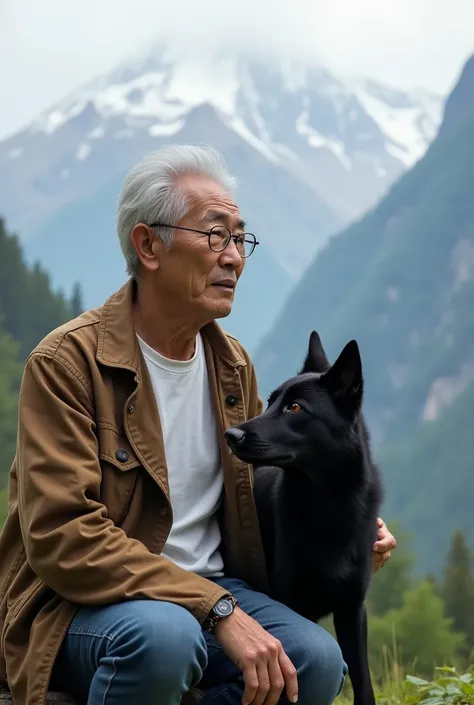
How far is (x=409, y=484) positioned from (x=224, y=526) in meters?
94.6

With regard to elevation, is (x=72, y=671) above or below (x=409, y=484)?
above

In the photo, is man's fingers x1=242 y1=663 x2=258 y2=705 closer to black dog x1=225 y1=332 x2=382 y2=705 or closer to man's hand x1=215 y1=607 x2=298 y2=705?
man's hand x1=215 y1=607 x2=298 y2=705

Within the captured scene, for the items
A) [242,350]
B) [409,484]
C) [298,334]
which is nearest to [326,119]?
[298,334]

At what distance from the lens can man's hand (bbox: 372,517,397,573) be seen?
3201mm

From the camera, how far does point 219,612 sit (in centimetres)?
246

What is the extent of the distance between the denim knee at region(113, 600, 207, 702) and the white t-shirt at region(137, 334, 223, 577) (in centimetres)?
37

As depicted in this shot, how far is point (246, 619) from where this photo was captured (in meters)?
2.49

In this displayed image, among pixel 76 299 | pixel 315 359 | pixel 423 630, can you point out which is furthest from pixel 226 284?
pixel 76 299

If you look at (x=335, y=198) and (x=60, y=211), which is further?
(x=335, y=198)

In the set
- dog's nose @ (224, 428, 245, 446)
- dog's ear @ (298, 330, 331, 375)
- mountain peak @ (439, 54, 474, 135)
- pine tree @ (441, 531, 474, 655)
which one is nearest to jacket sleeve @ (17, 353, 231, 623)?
dog's nose @ (224, 428, 245, 446)

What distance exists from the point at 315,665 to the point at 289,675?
0.43 ft

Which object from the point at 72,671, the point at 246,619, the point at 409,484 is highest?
the point at 246,619

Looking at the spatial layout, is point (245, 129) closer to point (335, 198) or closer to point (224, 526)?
point (335, 198)

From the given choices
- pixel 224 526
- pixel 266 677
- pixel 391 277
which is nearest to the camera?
pixel 266 677
